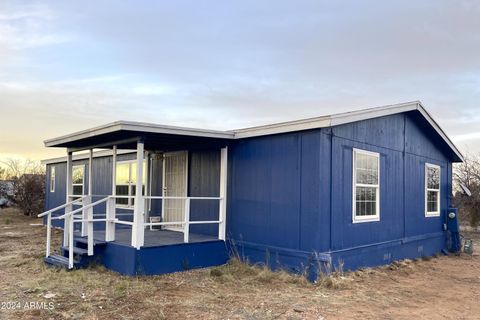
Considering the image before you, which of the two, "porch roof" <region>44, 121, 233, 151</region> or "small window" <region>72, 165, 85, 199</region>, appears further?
"small window" <region>72, 165, 85, 199</region>

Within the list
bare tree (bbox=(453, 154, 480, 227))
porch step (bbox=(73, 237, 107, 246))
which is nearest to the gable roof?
porch step (bbox=(73, 237, 107, 246))

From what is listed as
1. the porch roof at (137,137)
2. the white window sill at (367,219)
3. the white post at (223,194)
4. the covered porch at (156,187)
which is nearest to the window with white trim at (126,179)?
the covered porch at (156,187)

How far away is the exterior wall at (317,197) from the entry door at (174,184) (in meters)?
1.70

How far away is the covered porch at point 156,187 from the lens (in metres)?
7.98

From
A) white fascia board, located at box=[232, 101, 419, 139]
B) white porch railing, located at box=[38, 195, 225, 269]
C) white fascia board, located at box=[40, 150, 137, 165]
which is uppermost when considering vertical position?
white fascia board, located at box=[232, 101, 419, 139]

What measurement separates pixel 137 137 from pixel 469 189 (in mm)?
16282

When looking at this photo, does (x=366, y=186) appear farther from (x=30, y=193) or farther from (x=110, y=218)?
(x=30, y=193)

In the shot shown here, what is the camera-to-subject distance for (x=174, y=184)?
1073 cm

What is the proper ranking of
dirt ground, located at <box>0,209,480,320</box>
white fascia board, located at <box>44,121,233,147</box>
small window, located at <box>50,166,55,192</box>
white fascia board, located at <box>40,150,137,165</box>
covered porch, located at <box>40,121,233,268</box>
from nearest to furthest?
dirt ground, located at <box>0,209,480,320</box> → white fascia board, located at <box>44,121,233,147</box> → covered porch, located at <box>40,121,233,268</box> → white fascia board, located at <box>40,150,137,165</box> → small window, located at <box>50,166,55,192</box>

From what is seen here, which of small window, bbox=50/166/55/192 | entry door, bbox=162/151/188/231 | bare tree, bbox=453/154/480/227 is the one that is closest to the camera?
entry door, bbox=162/151/188/231

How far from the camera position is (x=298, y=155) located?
7934mm

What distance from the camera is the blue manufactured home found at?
7730 millimetres

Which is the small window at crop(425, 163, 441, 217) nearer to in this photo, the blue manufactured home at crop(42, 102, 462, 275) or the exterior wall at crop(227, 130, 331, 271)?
the blue manufactured home at crop(42, 102, 462, 275)

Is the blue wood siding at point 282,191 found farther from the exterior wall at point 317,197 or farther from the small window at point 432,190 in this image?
the small window at point 432,190
